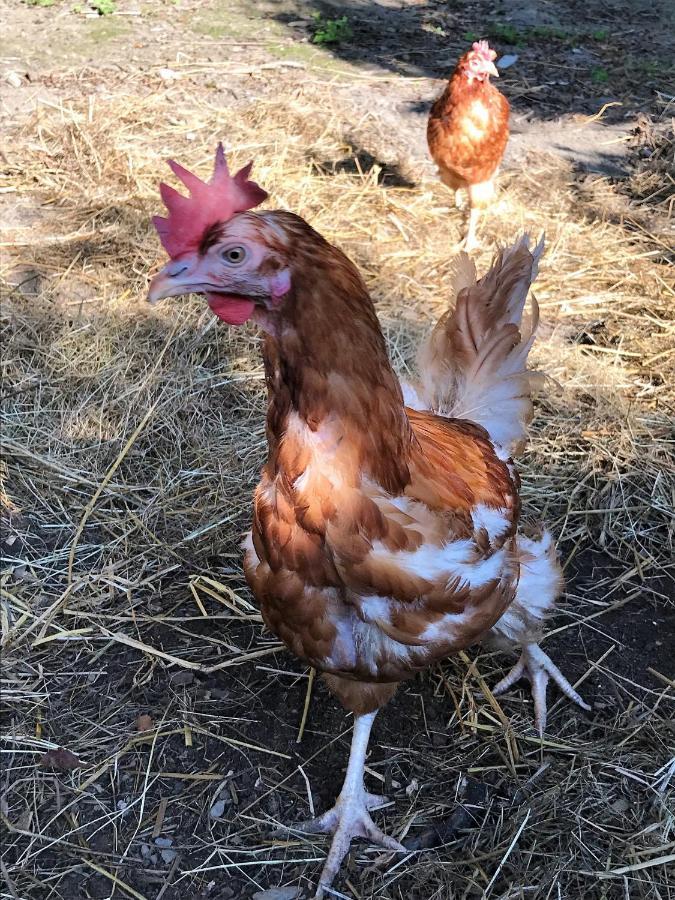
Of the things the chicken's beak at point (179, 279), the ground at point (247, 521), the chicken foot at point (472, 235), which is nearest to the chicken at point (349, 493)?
the chicken's beak at point (179, 279)

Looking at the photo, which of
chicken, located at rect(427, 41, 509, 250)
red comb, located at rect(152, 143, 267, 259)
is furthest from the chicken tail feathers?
chicken, located at rect(427, 41, 509, 250)

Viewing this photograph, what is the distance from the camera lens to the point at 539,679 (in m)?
2.52

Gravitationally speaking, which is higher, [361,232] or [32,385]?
[361,232]

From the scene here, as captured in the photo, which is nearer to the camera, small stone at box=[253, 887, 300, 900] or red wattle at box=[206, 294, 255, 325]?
red wattle at box=[206, 294, 255, 325]

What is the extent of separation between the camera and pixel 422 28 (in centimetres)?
783

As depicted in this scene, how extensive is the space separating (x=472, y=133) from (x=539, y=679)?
136 inches

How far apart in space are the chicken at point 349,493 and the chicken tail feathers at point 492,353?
0.03 m

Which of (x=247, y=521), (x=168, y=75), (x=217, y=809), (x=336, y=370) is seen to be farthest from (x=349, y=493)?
(x=168, y=75)

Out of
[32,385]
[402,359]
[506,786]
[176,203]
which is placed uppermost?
[176,203]

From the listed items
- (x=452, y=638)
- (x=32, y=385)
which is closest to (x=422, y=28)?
(x=32, y=385)

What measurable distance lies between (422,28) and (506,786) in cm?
792

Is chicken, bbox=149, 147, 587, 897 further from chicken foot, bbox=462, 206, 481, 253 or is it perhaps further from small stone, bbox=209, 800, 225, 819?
chicken foot, bbox=462, 206, 481, 253

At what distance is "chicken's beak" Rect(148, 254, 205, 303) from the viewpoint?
4.76 feet

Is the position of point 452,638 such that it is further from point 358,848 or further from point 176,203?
point 176,203
